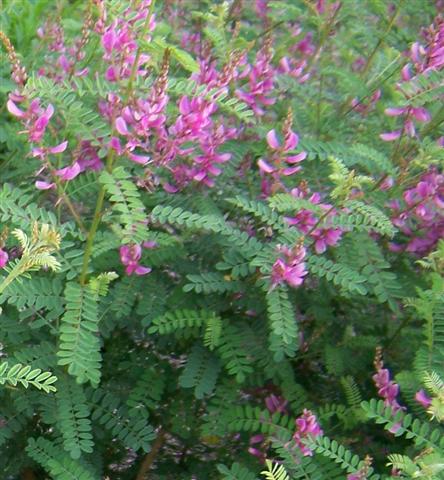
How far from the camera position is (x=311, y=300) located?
2.57m

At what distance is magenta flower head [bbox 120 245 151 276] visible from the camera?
89.4 inches

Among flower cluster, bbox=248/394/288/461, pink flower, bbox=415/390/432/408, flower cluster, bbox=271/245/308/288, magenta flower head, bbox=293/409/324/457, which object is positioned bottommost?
flower cluster, bbox=248/394/288/461

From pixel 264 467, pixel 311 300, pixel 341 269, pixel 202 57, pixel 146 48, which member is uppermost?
pixel 146 48

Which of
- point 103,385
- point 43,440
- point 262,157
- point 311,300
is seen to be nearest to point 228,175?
point 262,157

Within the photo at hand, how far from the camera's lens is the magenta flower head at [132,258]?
7.45 feet

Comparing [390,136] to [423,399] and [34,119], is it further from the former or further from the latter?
[34,119]

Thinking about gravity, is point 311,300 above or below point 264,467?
above

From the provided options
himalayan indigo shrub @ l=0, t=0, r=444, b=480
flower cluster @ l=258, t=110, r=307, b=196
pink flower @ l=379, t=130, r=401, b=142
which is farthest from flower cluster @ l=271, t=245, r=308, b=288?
pink flower @ l=379, t=130, r=401, b=142

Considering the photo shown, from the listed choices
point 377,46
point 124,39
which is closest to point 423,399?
point 124,39

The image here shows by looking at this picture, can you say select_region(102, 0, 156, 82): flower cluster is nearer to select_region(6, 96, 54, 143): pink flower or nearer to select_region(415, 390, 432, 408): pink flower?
select_region(6, 96, 54, 143): pink flower

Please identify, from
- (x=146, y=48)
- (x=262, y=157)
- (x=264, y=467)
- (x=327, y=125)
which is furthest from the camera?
(x=327, y=125)

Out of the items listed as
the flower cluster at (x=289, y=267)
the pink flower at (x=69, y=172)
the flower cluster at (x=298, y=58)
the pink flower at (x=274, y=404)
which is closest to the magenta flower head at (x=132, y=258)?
the pink flower at (x=69, y=172)

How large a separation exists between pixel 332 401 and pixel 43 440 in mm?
830

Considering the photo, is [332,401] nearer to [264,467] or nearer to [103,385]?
[264,467]
